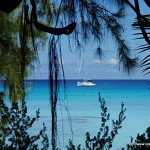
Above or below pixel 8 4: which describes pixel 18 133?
below

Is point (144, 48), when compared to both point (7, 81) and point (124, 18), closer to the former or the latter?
point (124, 18)

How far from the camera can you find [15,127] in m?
2.21

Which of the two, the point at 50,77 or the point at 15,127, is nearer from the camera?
the point at 50,77

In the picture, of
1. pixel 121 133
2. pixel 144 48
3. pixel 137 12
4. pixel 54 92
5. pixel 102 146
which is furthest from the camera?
pixel 121 133

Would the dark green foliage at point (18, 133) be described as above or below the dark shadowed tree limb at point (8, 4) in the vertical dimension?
below

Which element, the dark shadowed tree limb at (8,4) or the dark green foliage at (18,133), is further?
the dark green foliage at (18,133)

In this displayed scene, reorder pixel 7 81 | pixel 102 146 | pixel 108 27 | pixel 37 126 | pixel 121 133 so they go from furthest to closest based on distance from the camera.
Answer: pixel 37 126 < pixel 121 133 < pixel 7 81 < pixel 102 146 < pixel 108 27

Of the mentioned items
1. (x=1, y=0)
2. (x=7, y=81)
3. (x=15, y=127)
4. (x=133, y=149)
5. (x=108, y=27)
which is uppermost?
(x=7, y=81)

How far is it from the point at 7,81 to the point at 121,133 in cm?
867

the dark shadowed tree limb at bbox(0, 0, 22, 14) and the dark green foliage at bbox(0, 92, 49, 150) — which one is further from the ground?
the dark shadowed tree limb at bbox(0, 0, 22, 14)

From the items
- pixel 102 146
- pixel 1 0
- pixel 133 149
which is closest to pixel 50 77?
pixel 1 0

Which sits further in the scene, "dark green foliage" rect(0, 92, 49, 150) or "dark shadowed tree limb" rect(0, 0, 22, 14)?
"dark green foliage" rect(0, 92, 49, 150)

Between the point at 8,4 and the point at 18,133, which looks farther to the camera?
the point at 18,133

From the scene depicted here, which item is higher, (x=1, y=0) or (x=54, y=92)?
(x=1, y=0)
